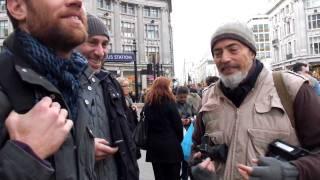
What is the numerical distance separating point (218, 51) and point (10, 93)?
1759 millimetres

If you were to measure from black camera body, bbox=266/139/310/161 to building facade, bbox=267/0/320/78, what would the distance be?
62.8m

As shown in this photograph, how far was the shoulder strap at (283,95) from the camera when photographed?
2.51 meters

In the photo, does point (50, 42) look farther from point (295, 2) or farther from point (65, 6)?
point (295, 2)

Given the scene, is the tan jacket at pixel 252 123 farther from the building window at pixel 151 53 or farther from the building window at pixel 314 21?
the building window at pixel 314 21

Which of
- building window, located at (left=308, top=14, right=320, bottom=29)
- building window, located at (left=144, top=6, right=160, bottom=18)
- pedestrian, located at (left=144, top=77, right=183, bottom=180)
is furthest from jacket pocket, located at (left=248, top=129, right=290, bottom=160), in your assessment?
building window, located at (left=308, top=14, right=320, bottom=29)

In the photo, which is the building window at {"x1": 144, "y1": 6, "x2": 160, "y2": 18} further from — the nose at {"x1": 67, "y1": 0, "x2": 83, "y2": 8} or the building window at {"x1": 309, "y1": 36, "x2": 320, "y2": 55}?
the nose at {"x1": 67, "y1": 0, "x2": 83, "y2": 8}

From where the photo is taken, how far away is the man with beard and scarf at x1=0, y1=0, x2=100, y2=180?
1330 mm

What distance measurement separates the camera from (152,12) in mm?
72062

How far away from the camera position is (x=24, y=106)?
1413 mm

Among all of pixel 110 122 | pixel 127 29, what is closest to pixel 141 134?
pixel 110 122

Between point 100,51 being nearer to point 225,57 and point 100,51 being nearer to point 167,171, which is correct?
point 225,57

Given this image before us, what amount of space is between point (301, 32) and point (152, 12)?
2548 cm

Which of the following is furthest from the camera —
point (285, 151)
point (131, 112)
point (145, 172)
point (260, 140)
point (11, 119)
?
point (145, 172)

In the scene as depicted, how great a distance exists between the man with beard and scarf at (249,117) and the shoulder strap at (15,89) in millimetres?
1274
